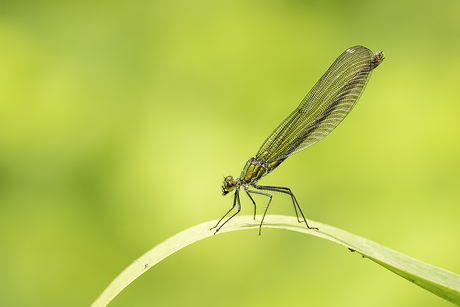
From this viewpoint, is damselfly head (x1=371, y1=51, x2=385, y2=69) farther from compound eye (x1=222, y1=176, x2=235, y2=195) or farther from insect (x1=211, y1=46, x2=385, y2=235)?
compound eye (x1=222, y1=176, x2=235, y2=195)

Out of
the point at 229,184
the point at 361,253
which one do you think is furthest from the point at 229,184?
the point at 361,253

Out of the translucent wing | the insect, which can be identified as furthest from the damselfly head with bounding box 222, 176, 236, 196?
the translucent wing

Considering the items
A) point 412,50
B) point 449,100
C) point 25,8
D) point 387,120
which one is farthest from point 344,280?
point 25,8

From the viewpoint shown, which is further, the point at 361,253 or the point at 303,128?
the point at 303,128

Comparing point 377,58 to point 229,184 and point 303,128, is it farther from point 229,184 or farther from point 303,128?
point 229,184

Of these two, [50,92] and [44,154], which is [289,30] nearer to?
[50,92]

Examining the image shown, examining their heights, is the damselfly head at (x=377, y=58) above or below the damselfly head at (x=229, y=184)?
above

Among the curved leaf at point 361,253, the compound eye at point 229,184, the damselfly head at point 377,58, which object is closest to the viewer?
the curved leaf at point 361,253

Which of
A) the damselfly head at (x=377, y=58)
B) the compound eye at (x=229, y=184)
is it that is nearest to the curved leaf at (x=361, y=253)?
the compound eye at (x=229, y=184)

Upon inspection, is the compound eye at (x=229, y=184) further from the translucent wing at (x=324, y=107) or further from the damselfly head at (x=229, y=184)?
the translucent wing at (x=324, y=107)
